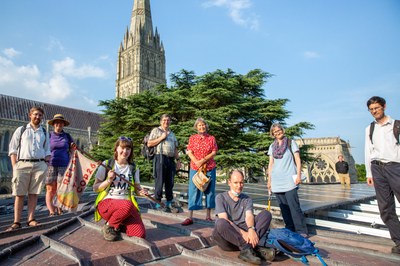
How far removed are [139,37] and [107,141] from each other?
49.5 m

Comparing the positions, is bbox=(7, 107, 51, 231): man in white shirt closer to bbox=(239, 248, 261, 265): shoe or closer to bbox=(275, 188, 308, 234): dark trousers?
bbox=(239, 248, 261, 265): shoe

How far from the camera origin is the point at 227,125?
1537 centimetres

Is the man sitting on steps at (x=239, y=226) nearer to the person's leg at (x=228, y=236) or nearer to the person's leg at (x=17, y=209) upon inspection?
the person's leg at (x=228, y=236)

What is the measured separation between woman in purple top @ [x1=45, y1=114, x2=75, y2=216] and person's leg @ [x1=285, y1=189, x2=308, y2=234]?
12.5 feet

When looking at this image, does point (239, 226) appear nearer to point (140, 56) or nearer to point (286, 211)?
point (286, 211)

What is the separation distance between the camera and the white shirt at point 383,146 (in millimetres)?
3125

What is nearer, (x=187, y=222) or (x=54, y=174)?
(x=187, y=222)

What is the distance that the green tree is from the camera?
566 inches

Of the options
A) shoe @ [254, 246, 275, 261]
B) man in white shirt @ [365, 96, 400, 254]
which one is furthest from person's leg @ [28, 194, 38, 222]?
man in white shirt @ [365, 96, 400, 254]

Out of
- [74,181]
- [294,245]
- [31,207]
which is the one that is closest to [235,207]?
[294,245]

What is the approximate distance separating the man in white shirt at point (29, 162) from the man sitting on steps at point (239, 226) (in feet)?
9.28

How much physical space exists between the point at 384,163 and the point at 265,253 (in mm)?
1871

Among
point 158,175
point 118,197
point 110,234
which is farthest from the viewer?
point 158,175

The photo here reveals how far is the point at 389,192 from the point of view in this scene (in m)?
3.14
